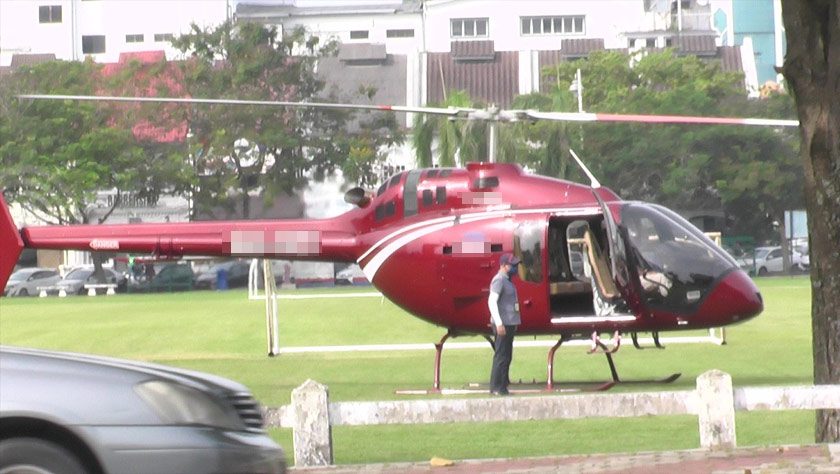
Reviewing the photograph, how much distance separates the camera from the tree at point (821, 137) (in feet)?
38.2

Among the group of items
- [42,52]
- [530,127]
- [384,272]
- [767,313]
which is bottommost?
[767,313]

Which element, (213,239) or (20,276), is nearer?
(213,239)

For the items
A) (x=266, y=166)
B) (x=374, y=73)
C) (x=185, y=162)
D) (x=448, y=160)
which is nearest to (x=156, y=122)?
(x=185, y=162)

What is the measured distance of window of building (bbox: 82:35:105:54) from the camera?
89.9 metres

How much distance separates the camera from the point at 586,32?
93.3 metres

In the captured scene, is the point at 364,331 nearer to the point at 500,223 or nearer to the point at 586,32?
the point at 500,223

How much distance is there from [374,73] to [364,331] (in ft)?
152

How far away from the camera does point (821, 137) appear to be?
38.5ft

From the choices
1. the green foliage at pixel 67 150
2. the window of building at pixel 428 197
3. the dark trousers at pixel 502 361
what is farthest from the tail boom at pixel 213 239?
the green foliage at pixel 67 150

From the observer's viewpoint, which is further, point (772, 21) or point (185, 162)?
→ point (772, 21)

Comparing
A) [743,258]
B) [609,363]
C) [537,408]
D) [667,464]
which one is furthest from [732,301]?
[743,258]

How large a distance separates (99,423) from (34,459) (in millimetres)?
371

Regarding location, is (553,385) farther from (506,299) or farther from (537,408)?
(537,408)

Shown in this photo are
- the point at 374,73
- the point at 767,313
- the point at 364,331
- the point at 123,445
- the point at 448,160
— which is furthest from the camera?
the point at 374,73
